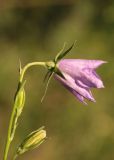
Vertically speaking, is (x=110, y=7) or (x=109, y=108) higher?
(x=110, y=7)

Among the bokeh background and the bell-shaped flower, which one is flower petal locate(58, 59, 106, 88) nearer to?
the bell-shaped flower

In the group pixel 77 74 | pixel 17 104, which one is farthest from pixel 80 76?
pixel 17 104

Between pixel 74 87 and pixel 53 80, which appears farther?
pixel 53 80

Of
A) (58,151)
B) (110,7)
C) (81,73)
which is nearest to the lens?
(81,73)

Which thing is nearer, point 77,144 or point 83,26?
point 77,144

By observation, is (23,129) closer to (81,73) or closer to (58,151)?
(58,151)

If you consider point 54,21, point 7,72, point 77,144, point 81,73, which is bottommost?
point 81,73

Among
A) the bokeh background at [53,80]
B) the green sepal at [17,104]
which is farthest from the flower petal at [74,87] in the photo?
the bokeh background at [53,80]

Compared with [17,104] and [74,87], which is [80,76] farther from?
[17,104]

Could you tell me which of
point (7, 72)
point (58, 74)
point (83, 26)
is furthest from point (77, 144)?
point (58, 74)
